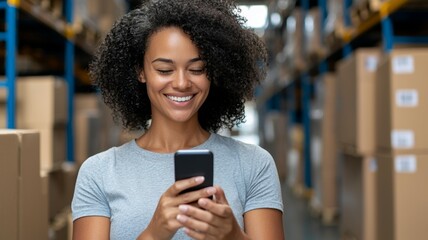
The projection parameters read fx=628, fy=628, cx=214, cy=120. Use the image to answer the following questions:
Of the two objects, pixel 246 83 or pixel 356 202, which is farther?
pixel 356 202

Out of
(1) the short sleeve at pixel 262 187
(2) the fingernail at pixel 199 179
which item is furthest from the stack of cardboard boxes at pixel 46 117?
(2) the fingernail at pixel 199 179

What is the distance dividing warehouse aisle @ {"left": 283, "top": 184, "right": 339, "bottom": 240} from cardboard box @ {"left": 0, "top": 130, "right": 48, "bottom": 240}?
10.2 feet

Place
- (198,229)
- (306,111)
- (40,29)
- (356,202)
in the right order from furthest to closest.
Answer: (306,111), (40,29), (356,202), (198,229)

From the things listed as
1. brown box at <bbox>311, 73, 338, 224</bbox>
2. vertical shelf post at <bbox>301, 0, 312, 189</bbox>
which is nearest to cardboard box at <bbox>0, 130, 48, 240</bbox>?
brown box at <bbox>311, 73, 338, 224</bbox>

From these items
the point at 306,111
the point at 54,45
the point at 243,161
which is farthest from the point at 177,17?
the point at 306,111

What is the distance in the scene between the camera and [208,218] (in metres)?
1.47

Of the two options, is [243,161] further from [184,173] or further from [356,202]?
[356,202]

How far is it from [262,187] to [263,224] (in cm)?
10

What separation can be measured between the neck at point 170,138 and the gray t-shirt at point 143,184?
0.04 m

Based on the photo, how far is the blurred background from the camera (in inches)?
98.6

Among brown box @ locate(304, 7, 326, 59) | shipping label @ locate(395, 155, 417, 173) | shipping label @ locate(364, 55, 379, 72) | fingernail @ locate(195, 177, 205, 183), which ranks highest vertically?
brown box @ locate(304, 7, 326, 59)

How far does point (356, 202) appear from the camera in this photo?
4.32 m

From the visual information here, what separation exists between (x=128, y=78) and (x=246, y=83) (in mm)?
363

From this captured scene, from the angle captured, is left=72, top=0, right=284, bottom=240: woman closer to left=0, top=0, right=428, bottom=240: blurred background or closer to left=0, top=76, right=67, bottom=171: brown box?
left=0, top=0, right=428, bottom=240: blurred background
